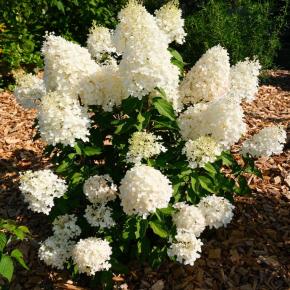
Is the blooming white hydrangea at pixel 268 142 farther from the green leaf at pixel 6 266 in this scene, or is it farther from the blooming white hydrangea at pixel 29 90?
the green leaf at pixel 6 266


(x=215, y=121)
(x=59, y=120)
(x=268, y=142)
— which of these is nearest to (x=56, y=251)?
(x=59, y=120)

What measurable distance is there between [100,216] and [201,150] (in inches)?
37.5

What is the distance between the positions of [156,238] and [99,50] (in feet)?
5.58

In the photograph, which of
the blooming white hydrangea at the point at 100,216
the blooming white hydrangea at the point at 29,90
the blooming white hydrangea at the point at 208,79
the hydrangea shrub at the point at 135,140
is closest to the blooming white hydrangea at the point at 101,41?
the hydrangea shrub at the point at 135,140

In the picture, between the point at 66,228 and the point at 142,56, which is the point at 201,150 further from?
the point at 66,228

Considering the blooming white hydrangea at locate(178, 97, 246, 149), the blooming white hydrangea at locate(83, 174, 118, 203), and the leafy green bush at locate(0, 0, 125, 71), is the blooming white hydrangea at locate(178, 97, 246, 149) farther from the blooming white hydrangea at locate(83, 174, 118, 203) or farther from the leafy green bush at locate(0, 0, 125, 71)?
the leafy green bush at locate(0, 0, 125, 71)

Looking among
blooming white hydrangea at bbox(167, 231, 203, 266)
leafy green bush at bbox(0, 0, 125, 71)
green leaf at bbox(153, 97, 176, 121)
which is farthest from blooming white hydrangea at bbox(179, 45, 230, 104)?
leafy green bush at bbox(0, 0, 125, 71)

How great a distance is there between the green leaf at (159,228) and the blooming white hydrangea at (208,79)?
3.26 ft

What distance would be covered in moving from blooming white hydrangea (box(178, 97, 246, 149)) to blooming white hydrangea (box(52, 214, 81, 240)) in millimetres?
1154

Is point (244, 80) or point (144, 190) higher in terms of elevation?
point (244, 80)

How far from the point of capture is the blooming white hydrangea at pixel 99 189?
11.3 ft

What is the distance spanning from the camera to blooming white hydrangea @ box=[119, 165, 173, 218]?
3029mm

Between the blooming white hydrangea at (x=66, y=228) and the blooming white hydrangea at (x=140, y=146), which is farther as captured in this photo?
the blooming white hydrangea at (x=66, y=228)

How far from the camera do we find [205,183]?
3.68 meters
